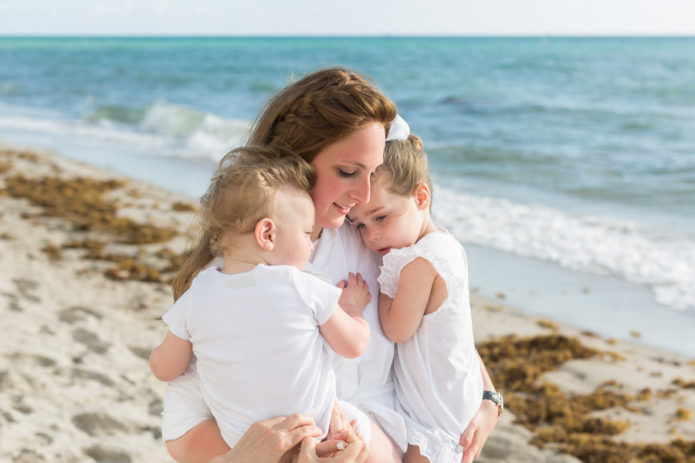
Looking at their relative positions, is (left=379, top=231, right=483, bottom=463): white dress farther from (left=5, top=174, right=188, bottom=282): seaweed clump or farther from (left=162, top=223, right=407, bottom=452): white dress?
(left=5, top=174, right=188, bottom=282): seaweed clump

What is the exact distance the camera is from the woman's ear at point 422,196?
237cm

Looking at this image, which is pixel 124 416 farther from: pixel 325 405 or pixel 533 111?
pixel 533 111

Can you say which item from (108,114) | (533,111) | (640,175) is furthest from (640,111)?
(108,114)

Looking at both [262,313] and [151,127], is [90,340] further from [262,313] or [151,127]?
[151,127]

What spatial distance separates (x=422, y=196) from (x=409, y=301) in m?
0.38

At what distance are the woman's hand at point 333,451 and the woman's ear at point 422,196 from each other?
81 cm

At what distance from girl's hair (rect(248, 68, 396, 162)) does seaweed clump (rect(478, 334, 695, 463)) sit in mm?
3154

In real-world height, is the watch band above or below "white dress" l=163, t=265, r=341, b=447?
below

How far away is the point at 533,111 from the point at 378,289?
18236 millimetres

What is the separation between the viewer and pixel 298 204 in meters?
2.08

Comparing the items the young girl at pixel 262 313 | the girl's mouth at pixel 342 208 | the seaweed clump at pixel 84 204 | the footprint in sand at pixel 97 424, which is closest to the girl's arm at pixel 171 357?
the young girl at pixel 262 313

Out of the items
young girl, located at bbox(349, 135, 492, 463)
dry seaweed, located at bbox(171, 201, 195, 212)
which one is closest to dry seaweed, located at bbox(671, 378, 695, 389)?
young girl, located at bbox(349, 135, 492, 463)

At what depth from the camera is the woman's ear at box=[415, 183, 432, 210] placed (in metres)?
2.37

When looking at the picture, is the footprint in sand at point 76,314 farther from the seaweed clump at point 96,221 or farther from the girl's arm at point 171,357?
the girl's arm at point 171,357
